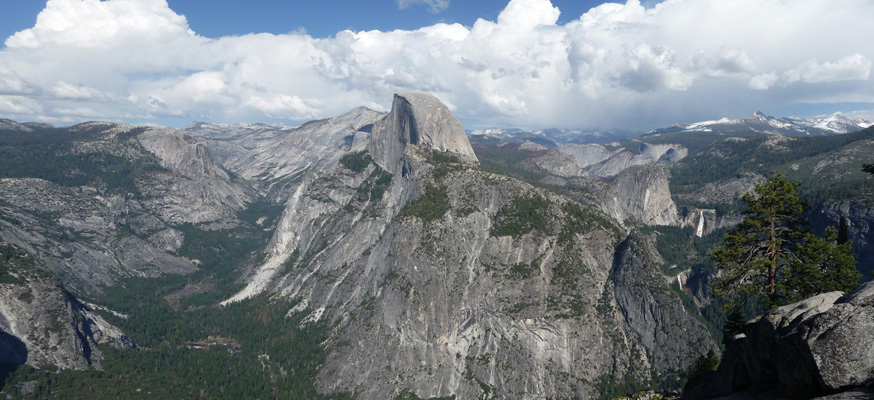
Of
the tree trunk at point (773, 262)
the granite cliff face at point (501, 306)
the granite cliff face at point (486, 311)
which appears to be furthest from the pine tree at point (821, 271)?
the granite cliff face at point (501, 306)

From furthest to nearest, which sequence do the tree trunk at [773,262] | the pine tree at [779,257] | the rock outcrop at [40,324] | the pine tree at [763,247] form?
1. the rock outcrop at [40,324]
2. the pine tree at [763,247]
3. the tree trunk at [773,262]
4. the pine tree at [779,257]

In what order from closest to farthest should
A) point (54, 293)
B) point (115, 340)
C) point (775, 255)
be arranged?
point (775, 255) → point (54, 293) → point (115, 340)

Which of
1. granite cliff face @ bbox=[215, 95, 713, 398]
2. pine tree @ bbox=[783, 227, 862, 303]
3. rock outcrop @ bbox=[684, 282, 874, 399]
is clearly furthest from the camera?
granite cliff face @ bbox=[215, 95, 713, 398]

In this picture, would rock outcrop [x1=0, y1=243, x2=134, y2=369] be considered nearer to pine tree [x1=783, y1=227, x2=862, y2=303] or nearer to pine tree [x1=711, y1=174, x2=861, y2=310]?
pine tree [x1=711, y1=174, x2=861, y2=310]

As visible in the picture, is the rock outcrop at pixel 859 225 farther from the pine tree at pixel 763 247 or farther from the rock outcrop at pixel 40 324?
the rock outcrop at pixel 40 324

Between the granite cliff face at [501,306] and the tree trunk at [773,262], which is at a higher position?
the tree trunk at [773,262]

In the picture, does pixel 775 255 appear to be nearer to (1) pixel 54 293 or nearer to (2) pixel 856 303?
(2) pixel 856 303

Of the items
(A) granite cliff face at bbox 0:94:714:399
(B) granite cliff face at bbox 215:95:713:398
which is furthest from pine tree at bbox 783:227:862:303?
(B) granite cliff face at bbox 215:95:713:398

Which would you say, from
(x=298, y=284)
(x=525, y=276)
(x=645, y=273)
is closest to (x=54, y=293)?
(x=298, y=284)
